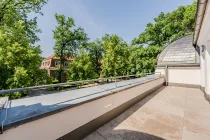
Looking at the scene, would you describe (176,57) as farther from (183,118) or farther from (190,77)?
(183,118)

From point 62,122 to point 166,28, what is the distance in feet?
78.7

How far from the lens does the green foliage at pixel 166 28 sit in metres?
21.5

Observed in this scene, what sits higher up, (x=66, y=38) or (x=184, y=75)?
(x=66, y=38)

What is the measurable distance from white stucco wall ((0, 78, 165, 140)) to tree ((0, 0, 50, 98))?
7.47 m

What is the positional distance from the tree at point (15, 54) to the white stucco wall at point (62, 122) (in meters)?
7.47

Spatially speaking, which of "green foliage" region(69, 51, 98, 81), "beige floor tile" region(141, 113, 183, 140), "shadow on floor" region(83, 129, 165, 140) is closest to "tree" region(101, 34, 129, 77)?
"green foliage" region(69, 51, 98, 81)

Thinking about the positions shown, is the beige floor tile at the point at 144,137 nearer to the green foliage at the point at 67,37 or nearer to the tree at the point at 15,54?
the tree at the point at 15,54

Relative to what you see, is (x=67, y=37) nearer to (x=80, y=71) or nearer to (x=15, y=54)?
(x=80, y=71)

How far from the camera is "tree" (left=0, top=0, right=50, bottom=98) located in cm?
946

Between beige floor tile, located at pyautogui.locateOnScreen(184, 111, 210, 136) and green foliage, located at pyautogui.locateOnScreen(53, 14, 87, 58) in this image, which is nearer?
beige floor tile, located at pyautogui.locateOnScreen(184, 111, 210, 136)

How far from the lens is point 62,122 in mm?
2217

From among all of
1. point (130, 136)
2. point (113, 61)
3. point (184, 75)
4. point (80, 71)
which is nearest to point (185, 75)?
point (184, 75)

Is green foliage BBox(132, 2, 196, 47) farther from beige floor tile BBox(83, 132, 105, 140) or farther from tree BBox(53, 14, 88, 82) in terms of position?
beige floor tile BBox(83, 132, 105, 140)

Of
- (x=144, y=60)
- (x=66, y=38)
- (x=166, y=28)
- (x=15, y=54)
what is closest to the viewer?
(x=15, y=54)
